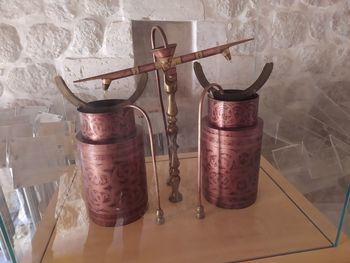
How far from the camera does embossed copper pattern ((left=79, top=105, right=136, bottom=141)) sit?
1.96 feet

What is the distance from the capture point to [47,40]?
97cm

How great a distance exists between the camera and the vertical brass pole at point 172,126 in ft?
2.10

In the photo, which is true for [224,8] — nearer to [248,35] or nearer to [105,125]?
[248,35]

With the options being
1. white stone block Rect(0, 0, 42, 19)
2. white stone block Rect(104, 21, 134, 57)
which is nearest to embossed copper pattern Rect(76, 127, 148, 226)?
white stone block Rect(104, 21, 134, 57)

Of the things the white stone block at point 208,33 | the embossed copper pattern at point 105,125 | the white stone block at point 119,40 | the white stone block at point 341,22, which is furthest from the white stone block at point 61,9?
the white stone block at point 341,22

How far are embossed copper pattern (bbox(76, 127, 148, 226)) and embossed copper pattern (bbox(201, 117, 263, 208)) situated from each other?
154 mm

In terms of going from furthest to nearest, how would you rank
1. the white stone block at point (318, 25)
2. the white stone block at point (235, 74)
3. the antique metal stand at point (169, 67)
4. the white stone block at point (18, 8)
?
the white stone block at point (318, 25), the white stone block at point (235, 74), the white stone block at point (18, 8), the antique metal stand at point (169, 67)

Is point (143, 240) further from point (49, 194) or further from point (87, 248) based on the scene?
point (49, 194)

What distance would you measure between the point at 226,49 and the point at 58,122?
502mm

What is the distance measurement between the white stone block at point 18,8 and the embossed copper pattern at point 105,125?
0.54 m

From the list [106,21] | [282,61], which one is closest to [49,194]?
[106,21]

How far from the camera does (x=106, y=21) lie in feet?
3.23

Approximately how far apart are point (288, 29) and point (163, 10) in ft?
1.60

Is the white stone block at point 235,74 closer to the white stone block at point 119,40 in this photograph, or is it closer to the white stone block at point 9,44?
the white stone block at point 119,40
